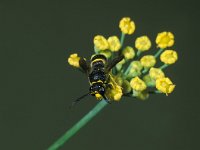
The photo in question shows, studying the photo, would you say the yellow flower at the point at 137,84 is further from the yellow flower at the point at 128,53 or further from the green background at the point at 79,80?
the green background at the point at 79,80

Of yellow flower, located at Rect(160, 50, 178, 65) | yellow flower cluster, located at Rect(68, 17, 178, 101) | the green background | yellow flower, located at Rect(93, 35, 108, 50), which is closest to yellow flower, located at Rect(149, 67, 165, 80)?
yellow flower cluster, located at Rect(68, 17, 178, 101)

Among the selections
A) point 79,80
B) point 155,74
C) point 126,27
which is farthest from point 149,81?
point 79,80

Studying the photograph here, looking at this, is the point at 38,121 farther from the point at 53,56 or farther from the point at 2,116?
the point at 53,56

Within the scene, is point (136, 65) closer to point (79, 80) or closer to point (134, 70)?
point (134, 70)

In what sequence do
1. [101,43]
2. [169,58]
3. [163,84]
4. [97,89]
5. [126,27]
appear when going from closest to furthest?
[97,89] → [163,84] → [101,43] → [169,58] → [126,27]

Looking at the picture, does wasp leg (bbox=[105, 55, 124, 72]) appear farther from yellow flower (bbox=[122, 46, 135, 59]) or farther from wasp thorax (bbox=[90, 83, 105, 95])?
yellow flower (bbox=[122, 46, 135, 59])

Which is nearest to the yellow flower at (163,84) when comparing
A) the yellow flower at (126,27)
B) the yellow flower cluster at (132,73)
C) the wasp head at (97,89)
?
the yellow flower cluster at (132,73)

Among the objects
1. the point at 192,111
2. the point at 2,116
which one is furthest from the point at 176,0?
the point at 2,116
